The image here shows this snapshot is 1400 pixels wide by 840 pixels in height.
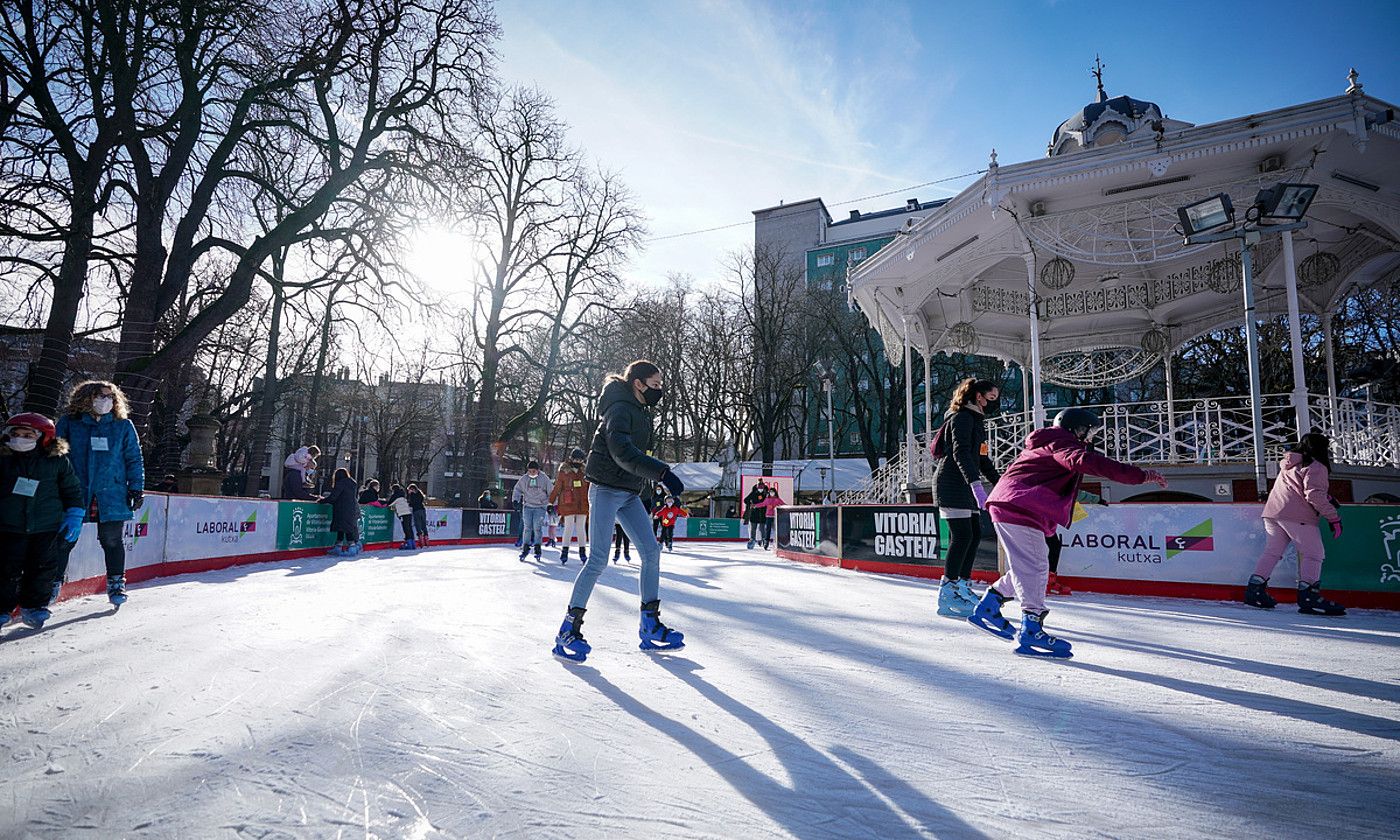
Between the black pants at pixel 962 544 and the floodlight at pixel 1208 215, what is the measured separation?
602 centimetres

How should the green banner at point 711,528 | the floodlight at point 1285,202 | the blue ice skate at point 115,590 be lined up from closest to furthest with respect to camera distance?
the blue ice skate at point 115,590 < the floodlight at point 1285,202 < the green banner at point 711,528

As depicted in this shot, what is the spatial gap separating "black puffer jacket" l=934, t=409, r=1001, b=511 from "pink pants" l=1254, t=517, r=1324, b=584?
359 cm

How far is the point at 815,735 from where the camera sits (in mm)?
2648

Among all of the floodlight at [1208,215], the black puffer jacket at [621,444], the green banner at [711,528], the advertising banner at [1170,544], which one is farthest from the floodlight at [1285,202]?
the green banner at [711,528]

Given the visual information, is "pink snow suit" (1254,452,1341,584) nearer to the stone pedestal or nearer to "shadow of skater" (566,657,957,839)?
"shadow of skater" (566,657,957,839)

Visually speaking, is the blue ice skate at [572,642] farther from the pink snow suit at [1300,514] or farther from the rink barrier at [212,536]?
the pink snow suit at [1300,514]

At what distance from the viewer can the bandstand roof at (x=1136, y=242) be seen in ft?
34.0

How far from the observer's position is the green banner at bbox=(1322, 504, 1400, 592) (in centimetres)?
700

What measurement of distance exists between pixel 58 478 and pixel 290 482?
888 cm

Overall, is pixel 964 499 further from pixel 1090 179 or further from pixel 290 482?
pixel 290 482

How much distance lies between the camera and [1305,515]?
21.8 feet

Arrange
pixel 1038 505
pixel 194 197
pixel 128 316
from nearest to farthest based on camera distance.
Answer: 1. pixel 1038 505
2. pixel 128 316
3. pixel 194 197

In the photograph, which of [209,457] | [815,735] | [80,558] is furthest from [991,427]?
[209,457]

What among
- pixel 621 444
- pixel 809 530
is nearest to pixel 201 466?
pixel 809 530
